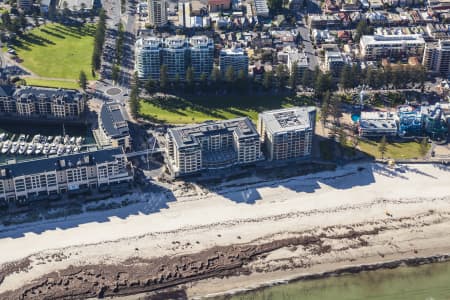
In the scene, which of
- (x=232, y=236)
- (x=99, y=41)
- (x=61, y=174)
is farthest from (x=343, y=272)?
(x=99, y=41)

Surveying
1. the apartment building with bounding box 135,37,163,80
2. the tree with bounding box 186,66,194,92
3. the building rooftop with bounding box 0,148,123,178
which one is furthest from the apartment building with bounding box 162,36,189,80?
the building rooftop with bounding box 0,148,123,178

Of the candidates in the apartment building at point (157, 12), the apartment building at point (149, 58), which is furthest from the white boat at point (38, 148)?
the apartment building at point (157, 12)

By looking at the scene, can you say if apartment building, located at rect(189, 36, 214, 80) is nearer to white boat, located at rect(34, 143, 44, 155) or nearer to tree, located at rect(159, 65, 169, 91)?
tree, located at rect(159, 65, 169, 91)

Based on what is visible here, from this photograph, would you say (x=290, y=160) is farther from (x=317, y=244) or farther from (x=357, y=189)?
(x=317, y=244)

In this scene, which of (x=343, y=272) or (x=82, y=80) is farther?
(x=82, y=80)

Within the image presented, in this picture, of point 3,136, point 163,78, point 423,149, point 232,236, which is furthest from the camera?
point 163,78

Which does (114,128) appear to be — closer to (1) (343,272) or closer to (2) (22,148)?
(2) (22,148)
